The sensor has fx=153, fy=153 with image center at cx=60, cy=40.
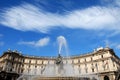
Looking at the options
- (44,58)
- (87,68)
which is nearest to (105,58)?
(87,68)

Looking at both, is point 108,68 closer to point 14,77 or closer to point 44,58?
point 44,58

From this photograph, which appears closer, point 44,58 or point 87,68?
point 87,68

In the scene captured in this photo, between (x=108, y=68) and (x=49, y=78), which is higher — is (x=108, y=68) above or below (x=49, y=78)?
above

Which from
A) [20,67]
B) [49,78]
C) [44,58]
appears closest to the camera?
[49,78]

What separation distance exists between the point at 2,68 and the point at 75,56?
1295 inches

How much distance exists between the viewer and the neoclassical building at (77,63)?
2347 inches

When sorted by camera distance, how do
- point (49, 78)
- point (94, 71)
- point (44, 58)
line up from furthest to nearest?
point (44, 58), point (94, 71), point (49, 78)

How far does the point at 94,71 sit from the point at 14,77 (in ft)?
109

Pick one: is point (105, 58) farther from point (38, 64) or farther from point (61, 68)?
point (61, 68)

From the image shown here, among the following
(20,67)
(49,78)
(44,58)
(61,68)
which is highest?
(44,58)

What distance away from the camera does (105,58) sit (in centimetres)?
6122

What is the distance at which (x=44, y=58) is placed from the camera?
2938 inches

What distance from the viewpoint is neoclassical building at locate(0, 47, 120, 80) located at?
196ft

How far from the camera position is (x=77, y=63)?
71125mm
